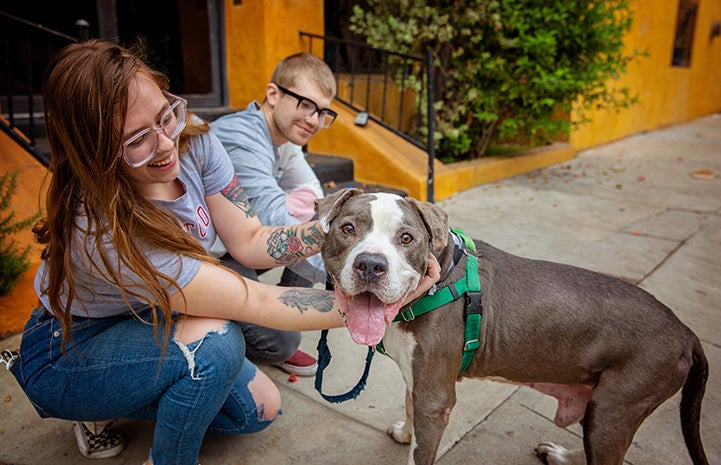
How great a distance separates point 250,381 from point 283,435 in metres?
0.34

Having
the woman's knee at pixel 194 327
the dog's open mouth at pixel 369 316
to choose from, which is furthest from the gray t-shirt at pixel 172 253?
the dog's open mouth at pixel 369 316

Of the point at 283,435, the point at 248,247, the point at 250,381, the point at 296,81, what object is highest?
the point at 296,81

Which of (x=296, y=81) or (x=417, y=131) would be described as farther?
(x=417, y=131)

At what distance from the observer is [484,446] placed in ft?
8.25

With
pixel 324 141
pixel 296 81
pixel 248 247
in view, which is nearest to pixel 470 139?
pixel 324 141

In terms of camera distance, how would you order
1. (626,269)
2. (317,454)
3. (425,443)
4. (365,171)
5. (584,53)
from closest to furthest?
(425,443), (317,454), (626,269), (365,171), (584,53)

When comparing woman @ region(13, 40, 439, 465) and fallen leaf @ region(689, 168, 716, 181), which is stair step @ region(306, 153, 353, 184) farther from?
fallen leaf @ region(689, 168, 716, 181)

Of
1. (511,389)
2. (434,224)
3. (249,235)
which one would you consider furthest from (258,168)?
(511,389)

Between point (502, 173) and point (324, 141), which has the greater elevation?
point (324, 141)

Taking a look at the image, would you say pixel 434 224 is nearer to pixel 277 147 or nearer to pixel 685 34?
pixel 277 147

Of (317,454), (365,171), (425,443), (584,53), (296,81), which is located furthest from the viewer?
(584,53)

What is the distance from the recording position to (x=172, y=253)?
1989 millimetres

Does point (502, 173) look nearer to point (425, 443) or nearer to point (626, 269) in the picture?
point (626, 269)

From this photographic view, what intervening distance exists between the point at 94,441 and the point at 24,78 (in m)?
8.26
